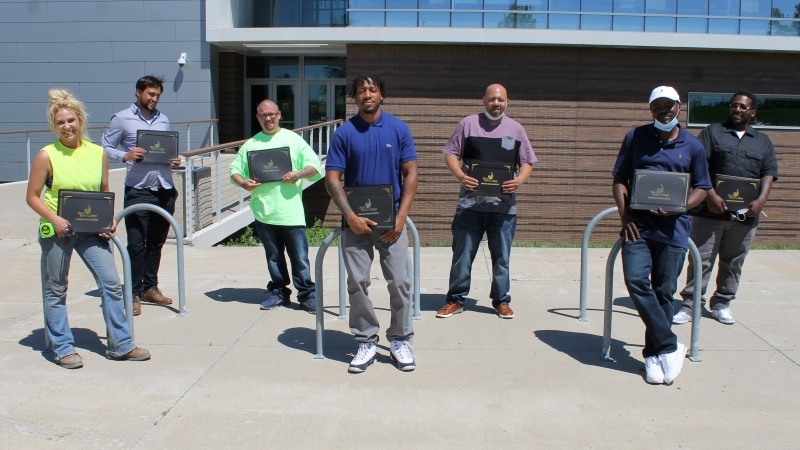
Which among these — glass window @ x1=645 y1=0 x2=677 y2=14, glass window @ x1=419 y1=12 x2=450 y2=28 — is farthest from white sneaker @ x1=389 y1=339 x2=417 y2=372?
glass window @ x1=645 y1=0 x2=677 y2=14

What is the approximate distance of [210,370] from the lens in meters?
5.23

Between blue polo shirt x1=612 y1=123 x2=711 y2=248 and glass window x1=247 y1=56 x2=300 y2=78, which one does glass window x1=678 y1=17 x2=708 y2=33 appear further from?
blue polo shirt x1=612 y1=123 x2=711 y2=248

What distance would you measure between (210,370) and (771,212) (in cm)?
1496

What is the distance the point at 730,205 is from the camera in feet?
20.1

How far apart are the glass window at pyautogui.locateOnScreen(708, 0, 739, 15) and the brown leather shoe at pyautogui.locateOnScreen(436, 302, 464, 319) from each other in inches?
492

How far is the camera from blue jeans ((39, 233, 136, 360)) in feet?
16.9

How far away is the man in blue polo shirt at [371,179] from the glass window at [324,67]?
51.3 ft

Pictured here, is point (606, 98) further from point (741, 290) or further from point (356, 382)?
point (356, 382)

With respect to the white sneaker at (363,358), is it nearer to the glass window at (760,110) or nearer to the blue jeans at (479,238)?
the blue jeans at (479,238)

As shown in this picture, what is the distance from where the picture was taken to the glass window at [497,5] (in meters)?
16.2

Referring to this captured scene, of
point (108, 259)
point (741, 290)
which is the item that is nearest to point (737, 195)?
point (741, 290)

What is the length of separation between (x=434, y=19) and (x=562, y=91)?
3.13 m

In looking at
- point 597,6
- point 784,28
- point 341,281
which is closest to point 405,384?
point 341,281

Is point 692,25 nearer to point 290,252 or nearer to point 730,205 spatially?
point 730,205
